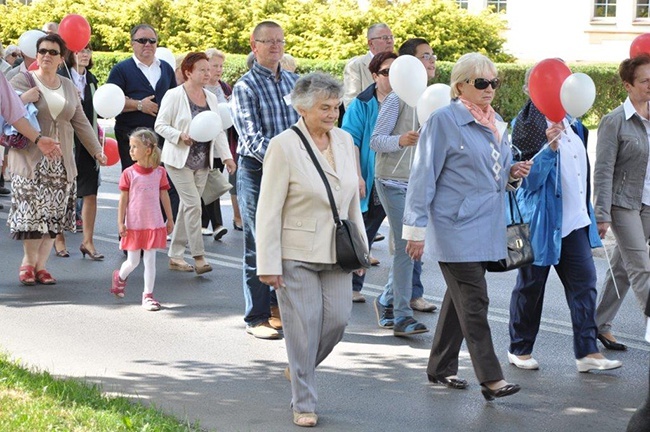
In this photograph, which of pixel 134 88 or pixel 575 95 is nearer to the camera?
pixel 575 95

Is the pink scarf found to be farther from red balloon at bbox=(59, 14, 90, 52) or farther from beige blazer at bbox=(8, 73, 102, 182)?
red balloon at bbox=(59, 14, 90, 52)

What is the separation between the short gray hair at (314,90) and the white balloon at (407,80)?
2.13 meters

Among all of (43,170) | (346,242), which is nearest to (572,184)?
(346,242)

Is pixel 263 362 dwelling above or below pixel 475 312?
below

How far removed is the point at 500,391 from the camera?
23.6 ft

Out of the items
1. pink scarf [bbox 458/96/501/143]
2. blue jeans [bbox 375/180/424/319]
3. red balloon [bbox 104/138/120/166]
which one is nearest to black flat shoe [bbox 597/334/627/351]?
blue jeans [bbox 375/180/424/319]

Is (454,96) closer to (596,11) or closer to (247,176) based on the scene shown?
(247,176)

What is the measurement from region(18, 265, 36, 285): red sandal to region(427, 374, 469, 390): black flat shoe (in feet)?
14.4

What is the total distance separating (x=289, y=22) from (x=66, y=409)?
24831mm

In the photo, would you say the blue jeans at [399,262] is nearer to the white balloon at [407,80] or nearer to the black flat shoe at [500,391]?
the white balloon at [407,80]

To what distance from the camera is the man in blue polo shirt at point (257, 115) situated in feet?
29.3

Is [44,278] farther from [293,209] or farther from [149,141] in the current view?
[293,209]

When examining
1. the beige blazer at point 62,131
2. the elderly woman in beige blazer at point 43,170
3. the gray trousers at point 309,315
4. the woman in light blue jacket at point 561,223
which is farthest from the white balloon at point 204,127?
the gray trousers at point 309,315

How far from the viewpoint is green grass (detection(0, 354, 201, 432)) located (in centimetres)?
644
